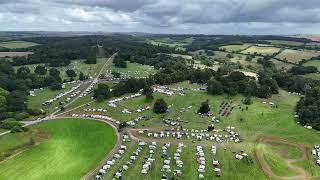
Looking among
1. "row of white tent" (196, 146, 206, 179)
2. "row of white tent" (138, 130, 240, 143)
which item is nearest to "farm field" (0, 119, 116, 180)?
"row of white tent" (138, 130, 240, 143)

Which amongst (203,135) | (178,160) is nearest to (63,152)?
(178,160)

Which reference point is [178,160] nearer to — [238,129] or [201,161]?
[201,161]

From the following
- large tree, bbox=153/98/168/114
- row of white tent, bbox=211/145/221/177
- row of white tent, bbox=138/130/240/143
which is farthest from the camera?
large tree, bbox=153/98/168/114

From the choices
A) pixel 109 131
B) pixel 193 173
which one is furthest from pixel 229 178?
pixel 109 131

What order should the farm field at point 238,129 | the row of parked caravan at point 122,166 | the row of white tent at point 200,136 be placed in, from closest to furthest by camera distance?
the row of parked caravan at point 122,166, the farm field at point 238,129, the row of white tent at point 200,136

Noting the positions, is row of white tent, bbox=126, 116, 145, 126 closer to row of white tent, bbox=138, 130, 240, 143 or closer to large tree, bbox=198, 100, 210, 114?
row of white tent, bbox=138, 130, 240, 143

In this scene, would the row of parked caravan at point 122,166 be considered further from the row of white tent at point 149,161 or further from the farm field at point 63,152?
the farm field at point 63,152

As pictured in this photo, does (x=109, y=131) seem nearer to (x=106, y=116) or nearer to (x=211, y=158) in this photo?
(x=106, y=116)

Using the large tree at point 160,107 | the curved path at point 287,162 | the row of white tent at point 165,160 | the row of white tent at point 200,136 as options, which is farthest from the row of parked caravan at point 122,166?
the large tree at point 160,107
